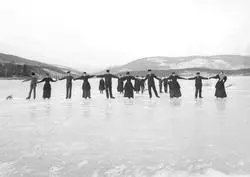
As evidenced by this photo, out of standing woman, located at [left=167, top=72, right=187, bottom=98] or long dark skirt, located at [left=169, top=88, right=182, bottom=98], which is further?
long dark skirt, located at [left=169, top=88, right=182, bottom=98]

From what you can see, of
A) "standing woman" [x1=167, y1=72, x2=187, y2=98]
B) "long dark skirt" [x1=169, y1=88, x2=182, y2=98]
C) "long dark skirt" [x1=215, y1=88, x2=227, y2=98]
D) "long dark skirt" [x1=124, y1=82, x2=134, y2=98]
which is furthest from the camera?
Result: "long dark skirt" [x1=169, y1=88, x2=182, y2=98]

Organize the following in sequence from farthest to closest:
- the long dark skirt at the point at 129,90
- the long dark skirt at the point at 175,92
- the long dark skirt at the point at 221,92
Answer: the long dark skirt at the point at 175,92
the long dark skirt at the point at 129,90
the long dark skirt at the point at 221,92

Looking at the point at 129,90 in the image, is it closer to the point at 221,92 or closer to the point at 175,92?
the point at 175,92

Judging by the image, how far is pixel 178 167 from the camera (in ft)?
17.2

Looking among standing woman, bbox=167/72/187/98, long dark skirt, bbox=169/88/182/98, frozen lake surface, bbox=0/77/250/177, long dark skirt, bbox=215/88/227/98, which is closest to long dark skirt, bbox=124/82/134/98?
standing woman, bbox=167/72/187/98

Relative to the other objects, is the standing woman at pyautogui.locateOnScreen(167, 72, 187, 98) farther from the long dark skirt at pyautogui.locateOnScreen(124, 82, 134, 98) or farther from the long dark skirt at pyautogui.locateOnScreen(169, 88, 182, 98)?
the long dark skirt at pyautogui.locateOnScreen(124, 82, 134, 98)

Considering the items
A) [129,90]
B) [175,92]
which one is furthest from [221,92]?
[129,90]

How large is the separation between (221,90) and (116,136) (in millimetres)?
13394

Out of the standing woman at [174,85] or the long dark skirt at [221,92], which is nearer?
the long dark skirt at [221,92]

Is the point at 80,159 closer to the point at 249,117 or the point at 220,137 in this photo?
the point at 220,137

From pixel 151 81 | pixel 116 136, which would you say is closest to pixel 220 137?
pixel 116 136

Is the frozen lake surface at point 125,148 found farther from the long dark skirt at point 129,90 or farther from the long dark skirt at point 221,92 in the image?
the long dark skirt at point 129,90

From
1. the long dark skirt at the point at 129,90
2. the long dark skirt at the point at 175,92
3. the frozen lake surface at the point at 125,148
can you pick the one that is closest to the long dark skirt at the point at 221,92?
the long dark skirt at the point at 175,92

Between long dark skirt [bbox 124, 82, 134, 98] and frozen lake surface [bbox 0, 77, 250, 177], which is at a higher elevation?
long dark skirt [bbox 124, 82, 134, 98]
